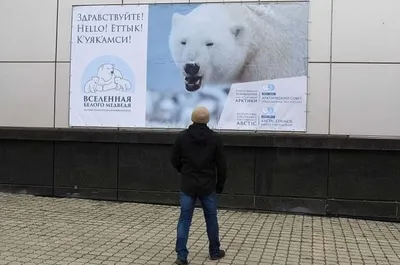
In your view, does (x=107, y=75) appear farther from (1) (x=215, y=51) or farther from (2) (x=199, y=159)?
(2) (x=199, y=159)

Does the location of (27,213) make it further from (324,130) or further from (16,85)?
(324,130)

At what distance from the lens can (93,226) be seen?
24.7ft

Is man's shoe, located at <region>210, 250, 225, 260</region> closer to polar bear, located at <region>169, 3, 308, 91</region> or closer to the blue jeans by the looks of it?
the blue jeans

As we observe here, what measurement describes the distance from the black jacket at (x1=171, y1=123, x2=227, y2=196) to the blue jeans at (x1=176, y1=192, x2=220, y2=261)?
0.09 m

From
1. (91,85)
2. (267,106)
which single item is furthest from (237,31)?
(91,85)

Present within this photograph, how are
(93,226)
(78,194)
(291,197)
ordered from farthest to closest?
(78,194) < (291,197) < (93,226)

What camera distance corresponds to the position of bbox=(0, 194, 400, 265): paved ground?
19.8 feet

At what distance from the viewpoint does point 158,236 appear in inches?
277

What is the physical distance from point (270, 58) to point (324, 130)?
5.24 feet

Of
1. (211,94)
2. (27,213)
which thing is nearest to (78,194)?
(27,213)

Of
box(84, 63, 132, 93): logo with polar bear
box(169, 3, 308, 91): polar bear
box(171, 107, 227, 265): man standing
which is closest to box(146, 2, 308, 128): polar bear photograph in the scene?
box(169, 3, 308, 91): polar bear

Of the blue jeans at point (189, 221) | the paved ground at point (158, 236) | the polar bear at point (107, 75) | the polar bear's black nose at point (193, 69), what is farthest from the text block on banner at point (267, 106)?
the blue jeans at point (189, 221)

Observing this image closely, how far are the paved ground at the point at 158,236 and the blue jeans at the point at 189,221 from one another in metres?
0.23

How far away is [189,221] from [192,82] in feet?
13.0
